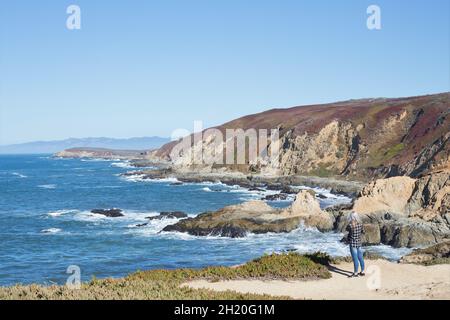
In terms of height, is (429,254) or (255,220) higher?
(429,254)

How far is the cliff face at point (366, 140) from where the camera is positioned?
7100cm

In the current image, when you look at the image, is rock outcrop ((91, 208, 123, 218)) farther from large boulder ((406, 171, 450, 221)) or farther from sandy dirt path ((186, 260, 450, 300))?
sandy dirt path ((186, 260, 450, 300))

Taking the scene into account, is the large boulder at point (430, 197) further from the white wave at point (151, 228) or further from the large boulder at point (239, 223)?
the white wave at point (151, 228)

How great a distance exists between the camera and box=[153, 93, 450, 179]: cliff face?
71.0 meters

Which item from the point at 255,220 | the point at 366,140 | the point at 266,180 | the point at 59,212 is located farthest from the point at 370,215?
the point at 366,140

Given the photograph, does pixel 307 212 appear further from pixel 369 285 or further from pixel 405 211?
pixel 369 285

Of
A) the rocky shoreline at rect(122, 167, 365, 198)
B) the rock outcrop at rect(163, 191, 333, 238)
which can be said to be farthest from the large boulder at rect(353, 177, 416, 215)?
A: the rocky shoreline at rect(122, 167, 365, 198)

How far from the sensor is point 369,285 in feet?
48.0

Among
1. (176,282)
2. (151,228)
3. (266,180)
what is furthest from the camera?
(266,180)

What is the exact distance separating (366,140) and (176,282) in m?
72.8

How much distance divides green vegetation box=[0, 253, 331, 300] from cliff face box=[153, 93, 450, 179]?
50.3m

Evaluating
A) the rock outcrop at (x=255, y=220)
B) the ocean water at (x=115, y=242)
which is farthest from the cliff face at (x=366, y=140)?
the rock outcrop at (x=255, y=220)
